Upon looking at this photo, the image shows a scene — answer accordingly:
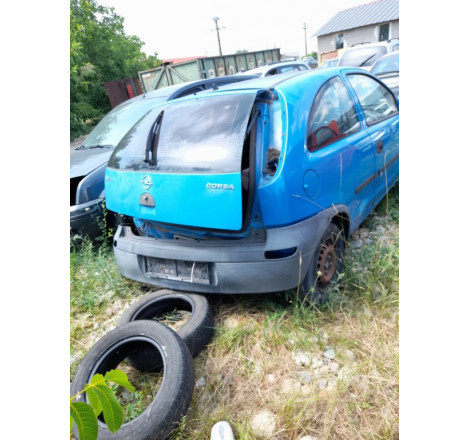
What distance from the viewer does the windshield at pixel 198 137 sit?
2.07 m

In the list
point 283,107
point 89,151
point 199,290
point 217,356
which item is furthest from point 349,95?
point 89,151

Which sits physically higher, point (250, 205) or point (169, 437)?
point (250, 205)

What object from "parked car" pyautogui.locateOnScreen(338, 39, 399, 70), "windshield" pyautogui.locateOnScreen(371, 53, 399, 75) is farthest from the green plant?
"parked car" pyautogui.locateOnScreen(338, 39, 399, 70)

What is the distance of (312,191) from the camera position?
2178 mm

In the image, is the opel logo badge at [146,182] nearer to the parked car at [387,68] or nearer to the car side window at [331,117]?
the car side window at [331,117]

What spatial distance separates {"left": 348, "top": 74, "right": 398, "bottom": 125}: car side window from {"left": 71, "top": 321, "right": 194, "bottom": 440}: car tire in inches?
99.0

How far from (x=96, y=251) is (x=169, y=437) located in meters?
2.68

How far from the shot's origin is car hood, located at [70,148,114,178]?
397 centimetres

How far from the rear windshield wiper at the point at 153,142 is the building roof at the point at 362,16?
103 feet

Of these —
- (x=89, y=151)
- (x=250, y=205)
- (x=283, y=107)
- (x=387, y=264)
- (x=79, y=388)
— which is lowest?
(x=79, y=388)

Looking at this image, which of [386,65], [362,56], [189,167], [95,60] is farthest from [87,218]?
[95,60]

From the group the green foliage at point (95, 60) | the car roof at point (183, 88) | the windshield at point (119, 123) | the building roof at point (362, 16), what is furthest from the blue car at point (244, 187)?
the building roof at point (362, 16)

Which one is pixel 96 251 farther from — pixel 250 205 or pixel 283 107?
pixel 283 107

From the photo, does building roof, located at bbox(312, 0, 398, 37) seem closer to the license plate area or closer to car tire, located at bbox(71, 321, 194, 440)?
the license plate area
